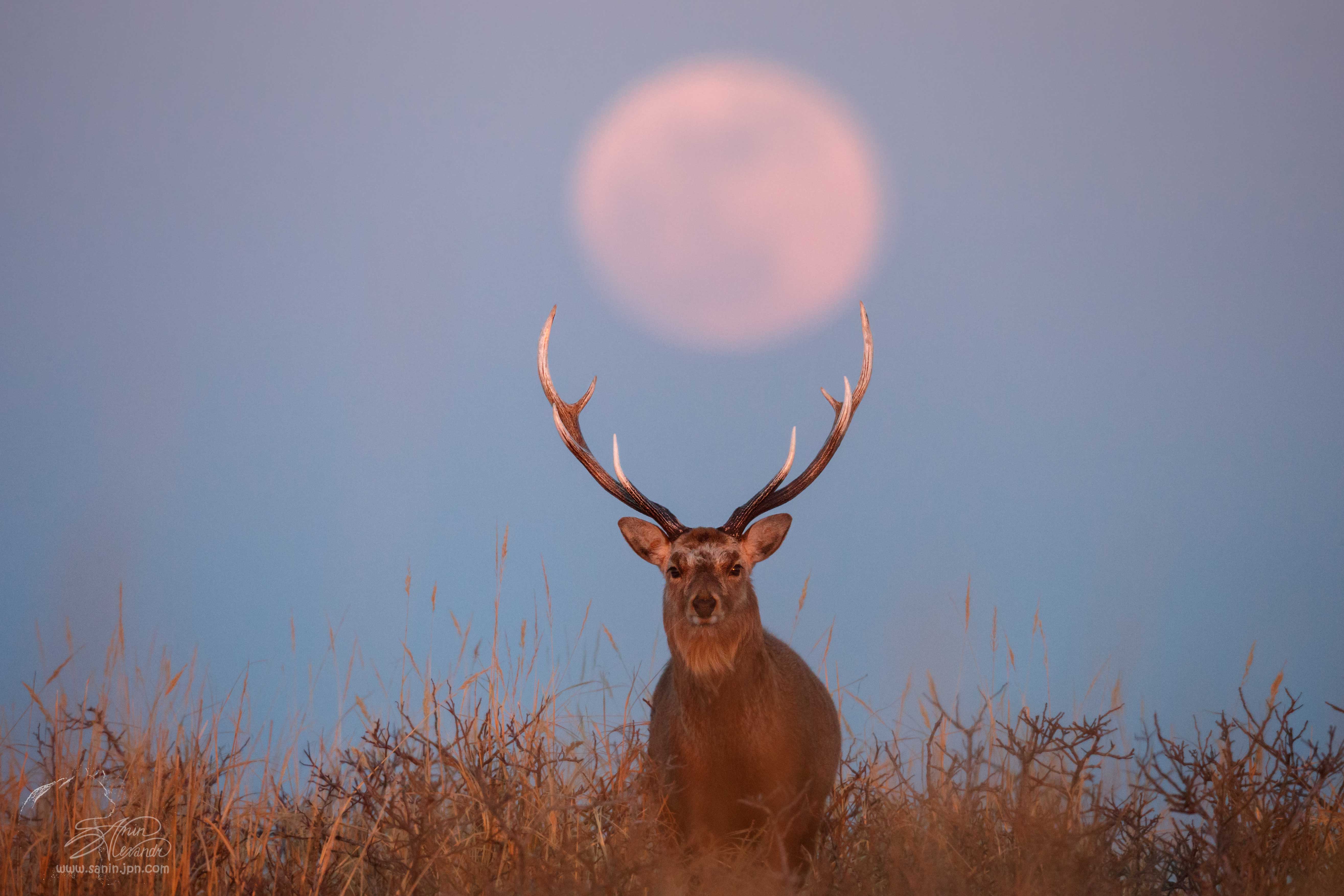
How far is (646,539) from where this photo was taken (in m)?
5.85

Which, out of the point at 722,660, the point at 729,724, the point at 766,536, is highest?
the point at 766,536

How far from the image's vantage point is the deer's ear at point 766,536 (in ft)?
18.9

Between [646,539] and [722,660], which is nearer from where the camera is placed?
[722,660]

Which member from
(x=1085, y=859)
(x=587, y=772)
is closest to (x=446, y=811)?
(x=587, y=772)

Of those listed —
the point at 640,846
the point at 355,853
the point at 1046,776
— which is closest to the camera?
the point at 640,846

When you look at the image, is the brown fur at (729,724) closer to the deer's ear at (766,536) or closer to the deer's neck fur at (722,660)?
the deer's neck fur at (722,660)

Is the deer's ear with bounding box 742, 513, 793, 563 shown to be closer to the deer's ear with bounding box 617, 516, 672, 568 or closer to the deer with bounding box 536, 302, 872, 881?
the deer with bounding box 536, 302, 872, 881

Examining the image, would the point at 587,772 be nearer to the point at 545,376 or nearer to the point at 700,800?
the point at 700,800

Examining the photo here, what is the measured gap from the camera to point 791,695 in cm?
541

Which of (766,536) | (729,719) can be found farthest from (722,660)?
(766,536)

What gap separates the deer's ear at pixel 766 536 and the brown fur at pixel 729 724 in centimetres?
24

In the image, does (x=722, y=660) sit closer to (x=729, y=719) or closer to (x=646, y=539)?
(x=729, y=719)

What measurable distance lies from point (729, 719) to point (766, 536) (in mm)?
1060

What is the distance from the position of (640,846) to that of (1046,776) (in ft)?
4.99
